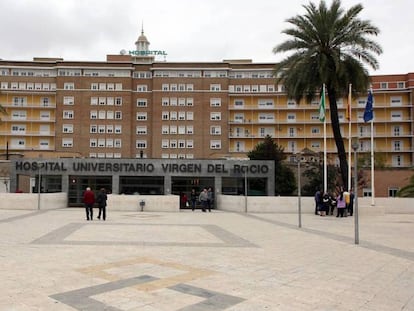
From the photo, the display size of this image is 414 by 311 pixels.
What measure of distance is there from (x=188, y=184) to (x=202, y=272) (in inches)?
1221

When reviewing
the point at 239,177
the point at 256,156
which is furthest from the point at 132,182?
the point at 256,156

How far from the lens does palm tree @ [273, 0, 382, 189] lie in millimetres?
26828

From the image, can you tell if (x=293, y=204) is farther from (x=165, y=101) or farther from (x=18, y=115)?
(x=18, y=115)

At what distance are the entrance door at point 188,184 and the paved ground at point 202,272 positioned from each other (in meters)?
24.4

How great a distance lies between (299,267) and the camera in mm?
9242

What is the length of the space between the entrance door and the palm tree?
14185 millimetres

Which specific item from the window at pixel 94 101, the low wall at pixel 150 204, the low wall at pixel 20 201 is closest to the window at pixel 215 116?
the window at pixel 94 101

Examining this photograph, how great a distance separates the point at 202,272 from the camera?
8539mm

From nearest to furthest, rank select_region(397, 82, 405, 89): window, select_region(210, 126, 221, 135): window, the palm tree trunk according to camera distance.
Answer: the palm tree trunk
select_region(210, 126, 221, 135): window
select_region(397, 82, 405, 89): window

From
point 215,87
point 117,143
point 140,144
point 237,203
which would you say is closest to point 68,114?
point 117,143

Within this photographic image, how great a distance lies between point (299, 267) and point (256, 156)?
45918 millimetres

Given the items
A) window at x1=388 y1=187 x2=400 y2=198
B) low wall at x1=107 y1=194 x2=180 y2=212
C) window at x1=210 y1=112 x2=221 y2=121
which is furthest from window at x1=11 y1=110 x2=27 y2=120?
window at x1=388 y1=187 x2=400 y2=198

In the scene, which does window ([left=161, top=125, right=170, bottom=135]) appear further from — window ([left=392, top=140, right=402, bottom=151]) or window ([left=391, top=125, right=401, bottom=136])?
window ([left=392, top=140, right=402, bottom=151])

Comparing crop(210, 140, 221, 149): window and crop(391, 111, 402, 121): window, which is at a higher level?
crop(391, 111, 402, 121): window
